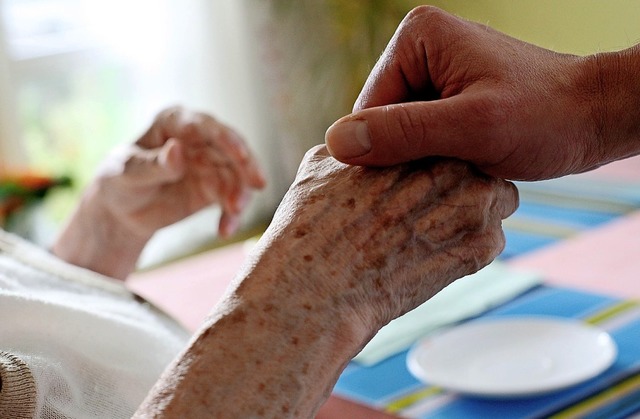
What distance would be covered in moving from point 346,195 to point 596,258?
850 millimetres

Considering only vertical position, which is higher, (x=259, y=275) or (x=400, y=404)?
(x=259, y=275)

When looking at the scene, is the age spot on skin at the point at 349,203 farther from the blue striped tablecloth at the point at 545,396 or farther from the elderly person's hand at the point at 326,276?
the blue striped tablecloth at the point at 545,396

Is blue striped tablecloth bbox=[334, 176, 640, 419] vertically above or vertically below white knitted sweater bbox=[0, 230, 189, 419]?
below

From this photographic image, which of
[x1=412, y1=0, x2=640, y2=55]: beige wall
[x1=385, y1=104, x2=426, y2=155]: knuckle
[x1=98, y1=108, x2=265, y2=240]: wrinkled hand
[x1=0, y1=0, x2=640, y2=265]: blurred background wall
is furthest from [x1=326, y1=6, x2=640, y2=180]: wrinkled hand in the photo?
[x1=0, y1=0, x2=640, y2=265]: blurred background wall

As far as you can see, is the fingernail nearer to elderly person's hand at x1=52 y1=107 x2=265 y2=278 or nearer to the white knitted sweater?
the white knitted sweater

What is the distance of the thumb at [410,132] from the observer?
27.3 inches

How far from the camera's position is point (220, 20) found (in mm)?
3693

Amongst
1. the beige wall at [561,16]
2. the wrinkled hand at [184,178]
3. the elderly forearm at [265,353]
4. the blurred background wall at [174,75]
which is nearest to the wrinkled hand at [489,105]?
the elderly forearm at [265,353]

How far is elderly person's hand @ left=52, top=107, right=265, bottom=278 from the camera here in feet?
4.69

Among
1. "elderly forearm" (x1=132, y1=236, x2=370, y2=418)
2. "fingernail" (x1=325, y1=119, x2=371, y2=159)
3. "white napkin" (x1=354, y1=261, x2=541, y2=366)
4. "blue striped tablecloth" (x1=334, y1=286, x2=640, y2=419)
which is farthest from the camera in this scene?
"white napkin" (x1=354, y1=261, x2=541, y2=366)

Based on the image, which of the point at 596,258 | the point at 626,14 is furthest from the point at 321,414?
the point at 626,14

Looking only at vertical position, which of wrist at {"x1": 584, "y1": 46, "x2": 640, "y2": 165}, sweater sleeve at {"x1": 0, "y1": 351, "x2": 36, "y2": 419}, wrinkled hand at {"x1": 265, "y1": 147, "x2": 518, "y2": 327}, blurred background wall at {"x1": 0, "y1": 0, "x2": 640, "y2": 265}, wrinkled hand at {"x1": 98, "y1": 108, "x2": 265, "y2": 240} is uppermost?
wrist at {"x1": 584, "y1": 46, "x2": 640, "y2": 165}

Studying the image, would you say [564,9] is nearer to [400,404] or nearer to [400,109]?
[400,404]

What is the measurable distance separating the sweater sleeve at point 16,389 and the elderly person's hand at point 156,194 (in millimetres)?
702
